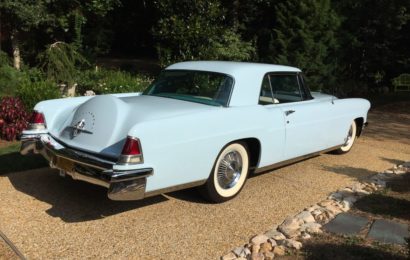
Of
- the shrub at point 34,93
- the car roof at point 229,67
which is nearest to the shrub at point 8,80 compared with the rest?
the shrub at point 34,93

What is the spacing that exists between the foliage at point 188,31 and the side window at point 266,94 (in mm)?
5395

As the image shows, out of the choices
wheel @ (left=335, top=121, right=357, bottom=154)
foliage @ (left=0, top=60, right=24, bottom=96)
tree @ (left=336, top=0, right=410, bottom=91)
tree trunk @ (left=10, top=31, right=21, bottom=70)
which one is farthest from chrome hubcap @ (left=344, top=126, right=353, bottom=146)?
tree @ (left=336, top=0, right=410, bottom=91)

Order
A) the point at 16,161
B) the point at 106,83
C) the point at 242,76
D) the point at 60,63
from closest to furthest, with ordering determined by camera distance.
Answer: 1. the point at 242,76
2. the point at 16,161
3. the point at 106,83
4. the point at 60,63

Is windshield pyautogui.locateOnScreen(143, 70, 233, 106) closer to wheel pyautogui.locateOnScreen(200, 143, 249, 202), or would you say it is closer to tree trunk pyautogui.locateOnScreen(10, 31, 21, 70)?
wheel pyautogui.locateOnScreen(200, 143, 249, 202)

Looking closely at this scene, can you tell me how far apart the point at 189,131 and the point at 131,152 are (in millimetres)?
615

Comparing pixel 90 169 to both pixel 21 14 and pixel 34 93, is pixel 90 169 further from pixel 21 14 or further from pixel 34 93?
pixel 21 14

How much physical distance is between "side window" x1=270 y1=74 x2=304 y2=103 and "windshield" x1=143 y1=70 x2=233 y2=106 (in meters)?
0.76

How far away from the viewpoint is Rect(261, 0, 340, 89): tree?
12836 millimetres

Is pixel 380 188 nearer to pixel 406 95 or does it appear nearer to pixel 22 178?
pixel 22 178

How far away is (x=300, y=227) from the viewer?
4.43 metres

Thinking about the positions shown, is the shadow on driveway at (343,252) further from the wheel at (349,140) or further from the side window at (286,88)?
the wheel at (349,140)

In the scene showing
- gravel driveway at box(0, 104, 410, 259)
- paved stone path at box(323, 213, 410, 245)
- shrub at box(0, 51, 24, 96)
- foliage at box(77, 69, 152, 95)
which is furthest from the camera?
foliage at box(77, 69, 152, 95)

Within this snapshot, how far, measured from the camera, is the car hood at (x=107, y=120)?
4.27m

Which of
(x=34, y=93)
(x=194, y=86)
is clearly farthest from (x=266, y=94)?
(x=34, y=93)
